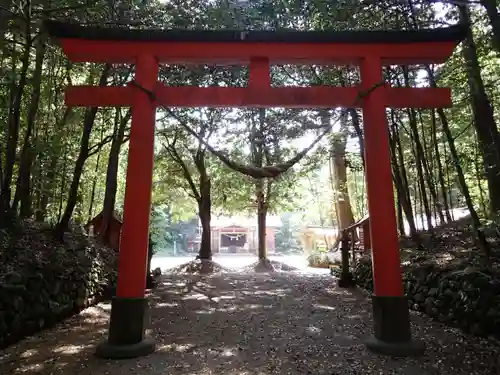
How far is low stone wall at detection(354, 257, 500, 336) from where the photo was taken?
11.6 ft

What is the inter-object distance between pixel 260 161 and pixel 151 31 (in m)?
6.86

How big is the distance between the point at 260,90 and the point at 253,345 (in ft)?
9.07

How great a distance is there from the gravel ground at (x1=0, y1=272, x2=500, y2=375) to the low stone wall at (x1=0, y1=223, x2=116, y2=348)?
7.3 inches

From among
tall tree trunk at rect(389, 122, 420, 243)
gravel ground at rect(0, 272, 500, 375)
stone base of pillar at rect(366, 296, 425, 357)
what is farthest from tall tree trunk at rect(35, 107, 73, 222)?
tall tree trunk at rect(389, 122, 420, 243)

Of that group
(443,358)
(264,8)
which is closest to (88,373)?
(443,358)

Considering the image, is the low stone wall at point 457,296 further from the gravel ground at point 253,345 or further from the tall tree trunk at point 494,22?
the tall tree trunk at point 494,22

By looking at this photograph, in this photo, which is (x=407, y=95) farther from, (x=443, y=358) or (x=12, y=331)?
(x=12, y=331)

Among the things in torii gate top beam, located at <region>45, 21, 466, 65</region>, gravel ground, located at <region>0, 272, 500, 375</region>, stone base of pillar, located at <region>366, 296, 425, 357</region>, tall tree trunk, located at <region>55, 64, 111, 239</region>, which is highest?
torii gate top beam, located at <region>45, 21, 466, 65</region>

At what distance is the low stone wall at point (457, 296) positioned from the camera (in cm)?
354

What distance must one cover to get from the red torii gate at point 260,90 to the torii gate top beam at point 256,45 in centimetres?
1

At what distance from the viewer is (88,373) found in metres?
2.96

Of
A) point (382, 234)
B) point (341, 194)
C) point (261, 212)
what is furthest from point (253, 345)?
point (341, 194)

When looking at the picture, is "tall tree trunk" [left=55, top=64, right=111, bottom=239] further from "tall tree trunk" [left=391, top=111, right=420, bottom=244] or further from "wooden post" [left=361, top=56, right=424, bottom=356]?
"tall tree trunk" [left=391, top=111, right=420, bottom=244]

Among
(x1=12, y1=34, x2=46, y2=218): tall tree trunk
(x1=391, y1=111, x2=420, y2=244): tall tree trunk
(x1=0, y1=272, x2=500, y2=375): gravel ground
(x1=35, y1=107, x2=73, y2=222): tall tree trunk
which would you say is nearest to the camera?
(x1=0, y1=272, x2=500, y2=375): gravel ground
